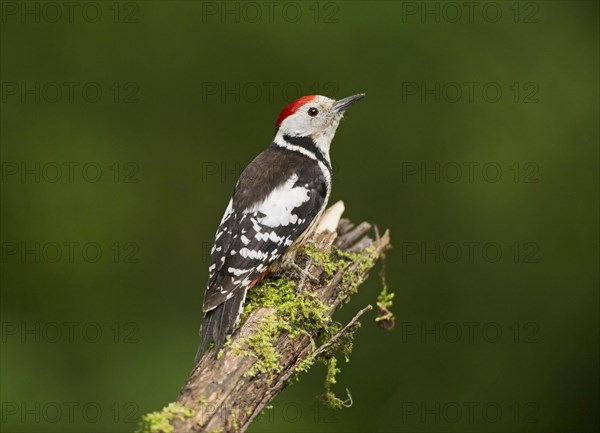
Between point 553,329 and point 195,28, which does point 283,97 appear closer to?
point 195,28

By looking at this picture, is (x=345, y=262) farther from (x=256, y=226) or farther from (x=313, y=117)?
(x=313, y=117)

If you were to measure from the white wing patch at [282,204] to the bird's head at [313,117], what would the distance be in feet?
1.59

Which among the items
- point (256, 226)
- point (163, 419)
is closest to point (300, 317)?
point (256, 226)

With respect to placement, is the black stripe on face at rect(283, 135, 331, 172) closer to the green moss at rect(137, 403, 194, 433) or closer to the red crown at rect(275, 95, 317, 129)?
the red crown at rect(275, 95, 317, 129)

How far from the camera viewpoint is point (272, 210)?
346 centimetres

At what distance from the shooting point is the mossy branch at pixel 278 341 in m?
2.43

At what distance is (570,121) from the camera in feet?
17.0

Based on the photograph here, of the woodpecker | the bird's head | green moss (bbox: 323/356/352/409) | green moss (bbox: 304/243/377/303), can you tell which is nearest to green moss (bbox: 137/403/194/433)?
the woodpecker

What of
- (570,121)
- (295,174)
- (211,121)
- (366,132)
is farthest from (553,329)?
(211,121)

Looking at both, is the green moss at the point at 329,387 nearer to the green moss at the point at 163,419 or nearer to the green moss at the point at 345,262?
the green moss at the point at 345,262

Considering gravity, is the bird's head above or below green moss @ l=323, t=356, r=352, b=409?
above

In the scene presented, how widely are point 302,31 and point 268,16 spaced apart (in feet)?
0.90

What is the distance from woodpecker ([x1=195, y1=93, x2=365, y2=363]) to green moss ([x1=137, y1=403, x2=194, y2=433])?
41 centimetres

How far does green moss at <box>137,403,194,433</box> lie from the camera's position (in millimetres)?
2320
